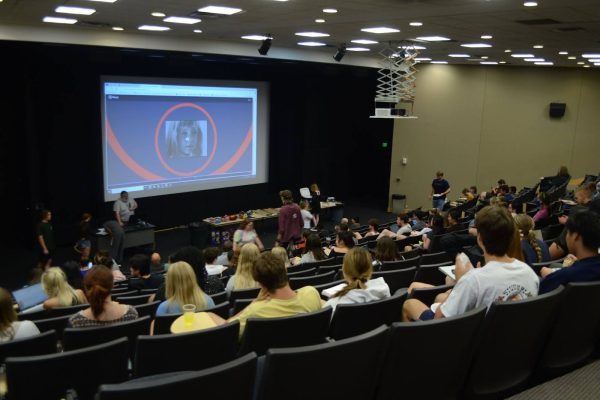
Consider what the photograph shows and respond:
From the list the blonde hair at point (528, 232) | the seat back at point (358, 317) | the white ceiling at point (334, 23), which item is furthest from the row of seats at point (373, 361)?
the white ceiling at point (334, 23)

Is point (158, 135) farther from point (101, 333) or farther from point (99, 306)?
point (101, 333)

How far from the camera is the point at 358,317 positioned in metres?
3.17

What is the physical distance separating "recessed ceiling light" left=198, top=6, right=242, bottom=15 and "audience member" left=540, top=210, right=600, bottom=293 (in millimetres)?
5378

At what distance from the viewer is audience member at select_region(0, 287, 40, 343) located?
3.19 meters

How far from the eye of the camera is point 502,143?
15.9 meters

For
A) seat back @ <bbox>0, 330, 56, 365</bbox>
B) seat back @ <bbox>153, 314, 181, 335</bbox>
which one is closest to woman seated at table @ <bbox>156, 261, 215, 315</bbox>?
seat back @ <bbox>153, 314, 181, 335</bbox>

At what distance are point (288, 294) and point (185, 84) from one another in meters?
10.6

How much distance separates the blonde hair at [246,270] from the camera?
5.02 metres

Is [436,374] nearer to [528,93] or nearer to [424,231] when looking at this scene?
[424,231]

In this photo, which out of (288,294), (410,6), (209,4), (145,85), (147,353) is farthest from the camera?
(145,85)

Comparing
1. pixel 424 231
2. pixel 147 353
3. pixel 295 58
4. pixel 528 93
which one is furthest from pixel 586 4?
pixel 528 93

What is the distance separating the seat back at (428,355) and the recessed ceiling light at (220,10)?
5.76m

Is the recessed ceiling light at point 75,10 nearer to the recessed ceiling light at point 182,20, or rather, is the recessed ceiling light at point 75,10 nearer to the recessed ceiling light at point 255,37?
the recessed ceiling light at point 182,20

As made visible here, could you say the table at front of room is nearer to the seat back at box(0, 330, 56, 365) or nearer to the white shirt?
the seat back at box(0, 330, 56, 365)
